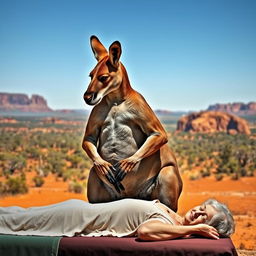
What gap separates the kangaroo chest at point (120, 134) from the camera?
4617 millimetres

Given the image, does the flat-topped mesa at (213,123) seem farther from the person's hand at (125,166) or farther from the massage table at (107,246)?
the massage table at (107,246)

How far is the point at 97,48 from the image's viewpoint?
4812 millimetres

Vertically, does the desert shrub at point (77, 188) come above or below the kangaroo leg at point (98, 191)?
below

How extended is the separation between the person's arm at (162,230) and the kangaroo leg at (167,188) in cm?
82

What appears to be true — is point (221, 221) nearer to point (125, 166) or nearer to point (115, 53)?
point (125, 166)

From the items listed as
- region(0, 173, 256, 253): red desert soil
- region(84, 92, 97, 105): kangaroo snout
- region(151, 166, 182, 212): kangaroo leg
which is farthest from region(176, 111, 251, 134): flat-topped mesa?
region(84, 92, 97, 105): kangaroo snout

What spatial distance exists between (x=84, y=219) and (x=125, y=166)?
0.71 meters

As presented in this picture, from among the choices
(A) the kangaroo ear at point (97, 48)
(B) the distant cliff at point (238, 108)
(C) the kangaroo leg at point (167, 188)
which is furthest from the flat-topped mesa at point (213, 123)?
(B) the distant cliff at point (238, 108)

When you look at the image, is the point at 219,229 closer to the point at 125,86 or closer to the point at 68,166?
the point at 125,86

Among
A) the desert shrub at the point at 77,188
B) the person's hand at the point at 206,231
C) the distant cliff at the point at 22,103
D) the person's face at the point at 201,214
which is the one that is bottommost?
the desert shrub at the point at 77,188

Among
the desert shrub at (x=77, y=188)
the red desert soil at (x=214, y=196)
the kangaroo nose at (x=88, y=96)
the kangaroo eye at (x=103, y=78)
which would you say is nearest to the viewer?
the kangaroo nose at (x=88, y=96)

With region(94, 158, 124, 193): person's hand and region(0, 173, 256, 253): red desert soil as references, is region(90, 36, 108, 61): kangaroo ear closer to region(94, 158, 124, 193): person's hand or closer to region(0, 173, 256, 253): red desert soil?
region(94, 158, 124, 193): person's hand

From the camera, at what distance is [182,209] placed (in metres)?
13.0

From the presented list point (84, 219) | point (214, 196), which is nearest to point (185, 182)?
point (214, 196)
